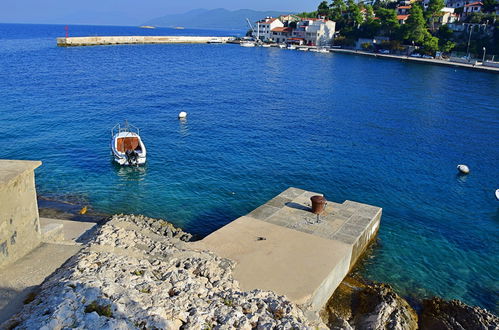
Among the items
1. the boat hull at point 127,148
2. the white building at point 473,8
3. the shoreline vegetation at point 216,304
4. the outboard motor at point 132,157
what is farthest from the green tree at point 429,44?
the shoreline vegetation at point 216,304

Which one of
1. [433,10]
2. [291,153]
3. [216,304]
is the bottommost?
[291,153]

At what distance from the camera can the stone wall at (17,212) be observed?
35.9ft

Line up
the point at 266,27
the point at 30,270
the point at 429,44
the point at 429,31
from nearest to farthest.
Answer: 1. the point at 30,270
2. the point at 429,44
3. the point at 429,31
4. the point at 266,27

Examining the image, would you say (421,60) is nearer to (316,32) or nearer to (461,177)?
(316,32)

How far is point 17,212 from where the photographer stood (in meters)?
11.5

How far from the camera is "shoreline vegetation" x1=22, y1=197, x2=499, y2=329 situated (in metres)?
8.60

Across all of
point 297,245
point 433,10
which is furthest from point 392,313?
point 433,10

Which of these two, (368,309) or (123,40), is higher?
(123,40)

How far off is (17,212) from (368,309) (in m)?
12.2

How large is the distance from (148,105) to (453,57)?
92.8 m

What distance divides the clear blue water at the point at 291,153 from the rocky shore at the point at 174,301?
2.30m

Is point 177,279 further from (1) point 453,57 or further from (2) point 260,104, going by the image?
(1) point 453,57

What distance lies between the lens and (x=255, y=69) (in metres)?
89.0

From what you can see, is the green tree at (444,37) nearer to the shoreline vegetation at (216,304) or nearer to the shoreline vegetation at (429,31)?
the shoreline vegetation at (429,31)
